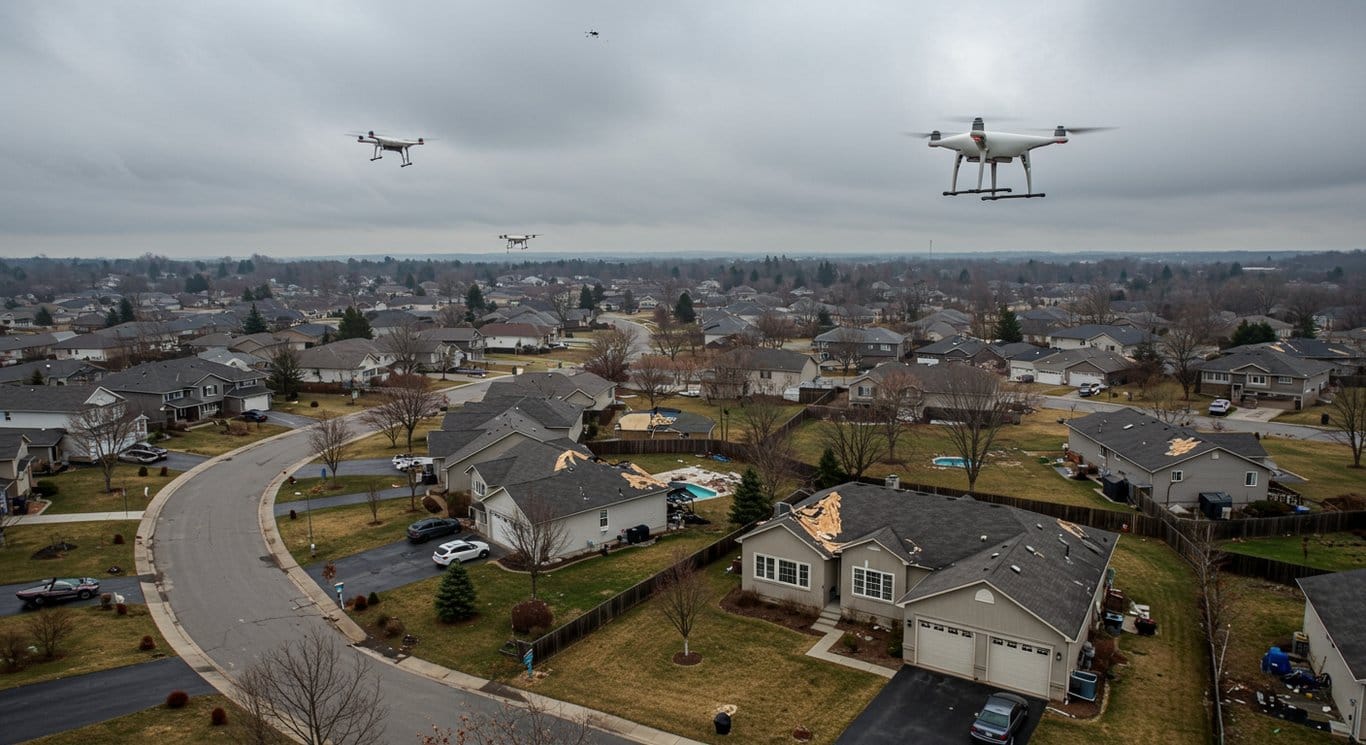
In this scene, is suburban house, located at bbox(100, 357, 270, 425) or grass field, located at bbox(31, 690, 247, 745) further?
suburban house, located at bbox(100, 357, 270, 425)

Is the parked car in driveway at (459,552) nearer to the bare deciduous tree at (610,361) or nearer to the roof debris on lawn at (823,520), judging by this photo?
the roof debris on lawn at (823,520)

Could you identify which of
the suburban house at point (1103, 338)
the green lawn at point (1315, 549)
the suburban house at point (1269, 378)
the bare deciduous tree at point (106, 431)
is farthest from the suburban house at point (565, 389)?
the suburban house at point (1103, 338)

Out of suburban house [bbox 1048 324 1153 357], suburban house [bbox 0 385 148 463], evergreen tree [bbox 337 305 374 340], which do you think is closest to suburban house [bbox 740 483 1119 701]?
suburban house [bbox 0 385 148 463]

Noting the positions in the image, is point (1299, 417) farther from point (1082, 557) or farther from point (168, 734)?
point (168, 734)

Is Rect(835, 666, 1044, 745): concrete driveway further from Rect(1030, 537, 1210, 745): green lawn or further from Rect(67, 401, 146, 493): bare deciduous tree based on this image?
Rect(67, 401, 146, 493): bare deciduous tree

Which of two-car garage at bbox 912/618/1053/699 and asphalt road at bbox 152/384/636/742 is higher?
two-car garage at bbox 912/618/1053/699

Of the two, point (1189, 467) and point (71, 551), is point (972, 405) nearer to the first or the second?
point (1189, 467)

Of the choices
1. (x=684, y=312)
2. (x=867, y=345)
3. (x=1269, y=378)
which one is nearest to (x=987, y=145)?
(x=1269, y=378)
